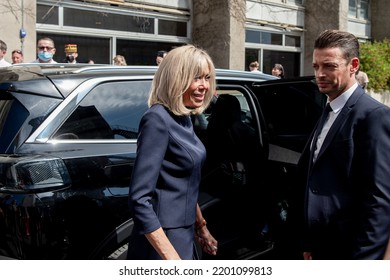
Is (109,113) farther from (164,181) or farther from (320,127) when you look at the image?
(320,127)

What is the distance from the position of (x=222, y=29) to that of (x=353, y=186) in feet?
43.6

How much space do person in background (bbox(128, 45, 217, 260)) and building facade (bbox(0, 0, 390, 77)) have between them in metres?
8.71

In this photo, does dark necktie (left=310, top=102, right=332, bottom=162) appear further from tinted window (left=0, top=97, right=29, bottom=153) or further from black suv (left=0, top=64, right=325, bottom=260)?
tinted window (left=0, top=97, right=29, bottom=153)

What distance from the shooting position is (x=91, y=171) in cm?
295

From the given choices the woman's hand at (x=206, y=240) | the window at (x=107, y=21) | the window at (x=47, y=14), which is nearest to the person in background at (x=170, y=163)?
the woman's hand at (x=206, y=240)

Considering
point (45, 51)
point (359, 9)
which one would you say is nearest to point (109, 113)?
point (45, 51)

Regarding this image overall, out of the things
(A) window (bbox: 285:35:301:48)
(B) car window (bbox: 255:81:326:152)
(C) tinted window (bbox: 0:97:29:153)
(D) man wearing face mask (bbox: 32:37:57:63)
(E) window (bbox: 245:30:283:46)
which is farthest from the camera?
(A) window (bbox: 285:35:301:48)

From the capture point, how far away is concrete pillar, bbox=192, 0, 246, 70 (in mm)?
15094

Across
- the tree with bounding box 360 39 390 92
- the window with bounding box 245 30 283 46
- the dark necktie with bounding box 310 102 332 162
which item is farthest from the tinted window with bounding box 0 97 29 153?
the tree with bounding box 360 39 390 92

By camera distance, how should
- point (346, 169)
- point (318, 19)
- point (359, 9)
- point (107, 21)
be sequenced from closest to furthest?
point (346, 169), point (107, 21), point (318, 19), point (359, 9)

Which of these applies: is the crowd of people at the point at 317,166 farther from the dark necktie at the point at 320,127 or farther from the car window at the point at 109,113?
the car window at the point at 109,113

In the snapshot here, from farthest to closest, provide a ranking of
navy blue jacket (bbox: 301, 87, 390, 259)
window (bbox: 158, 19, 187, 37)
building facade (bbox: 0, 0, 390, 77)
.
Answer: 1. window (bbox: 158, 19, 187, 37)
2. building facade (bbox: 0, 0, 390, 77)
3. navy blue jacket (bbox: 301, 87, 390, 259)

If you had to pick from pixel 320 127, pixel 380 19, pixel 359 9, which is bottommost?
pixel 320 127

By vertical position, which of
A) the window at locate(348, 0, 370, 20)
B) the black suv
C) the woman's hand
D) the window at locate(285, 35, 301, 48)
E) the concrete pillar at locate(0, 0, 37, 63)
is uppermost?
the window at locate(348, 0, 370, 20)
